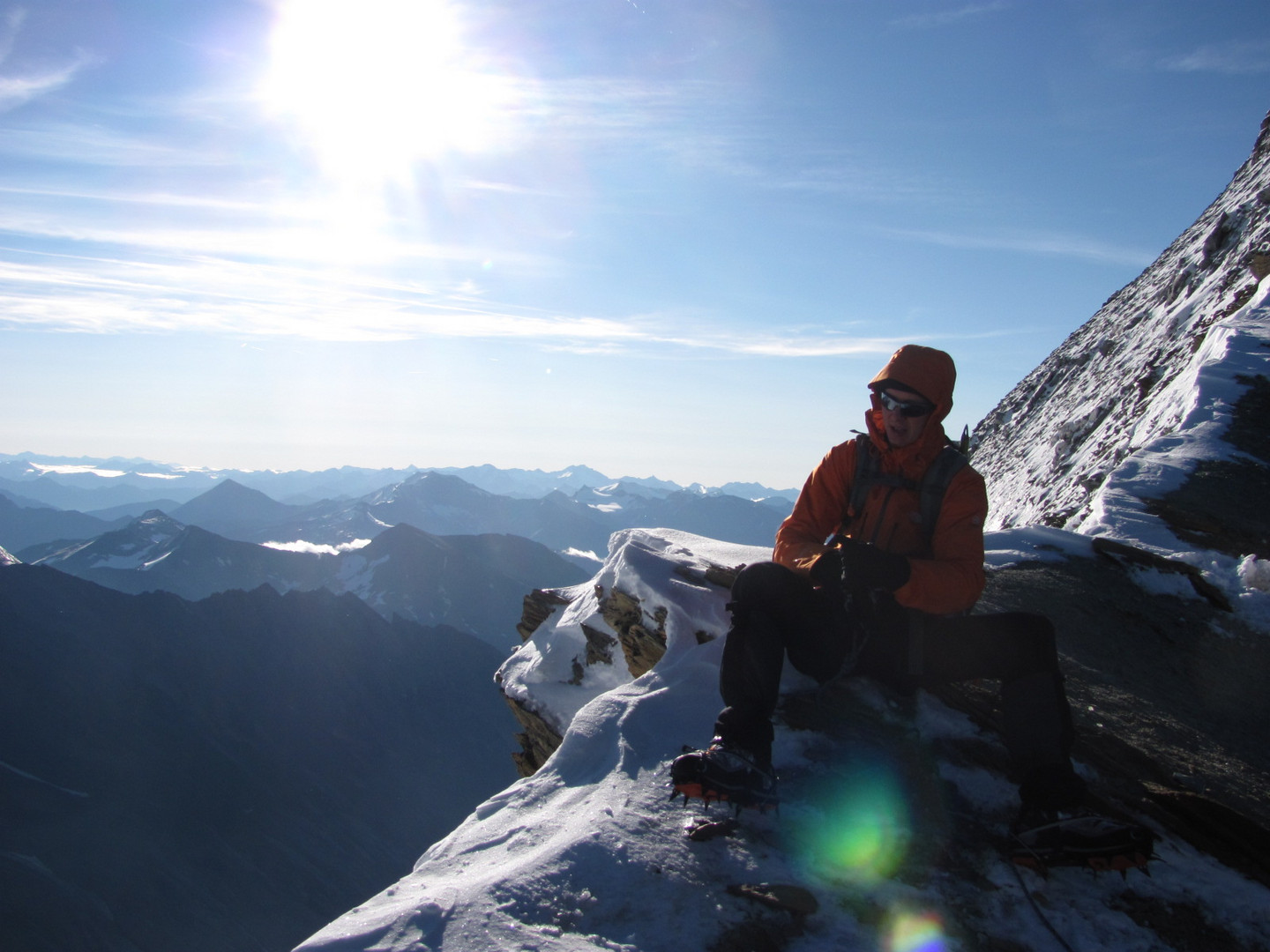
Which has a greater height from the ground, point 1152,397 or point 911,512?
point 1152,397

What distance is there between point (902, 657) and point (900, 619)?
1.07ft

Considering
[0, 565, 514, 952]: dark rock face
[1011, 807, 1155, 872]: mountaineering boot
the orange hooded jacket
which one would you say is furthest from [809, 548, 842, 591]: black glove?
[0, 565, 514, 952]: dark rock face

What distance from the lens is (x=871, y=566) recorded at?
485cm

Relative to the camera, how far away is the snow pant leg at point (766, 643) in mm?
4785

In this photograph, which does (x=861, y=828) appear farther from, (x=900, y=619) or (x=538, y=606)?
(x=538, y=606)

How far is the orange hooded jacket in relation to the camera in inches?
199

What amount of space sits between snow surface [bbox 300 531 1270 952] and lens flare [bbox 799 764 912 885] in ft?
0.17

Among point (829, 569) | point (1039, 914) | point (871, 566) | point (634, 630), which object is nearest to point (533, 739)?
point (634, 630)

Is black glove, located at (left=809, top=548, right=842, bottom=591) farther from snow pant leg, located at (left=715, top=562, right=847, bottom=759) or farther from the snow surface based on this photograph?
the snow surface

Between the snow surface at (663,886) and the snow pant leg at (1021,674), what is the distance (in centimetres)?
52

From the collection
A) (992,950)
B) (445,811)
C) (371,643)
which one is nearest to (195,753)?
(445,811)

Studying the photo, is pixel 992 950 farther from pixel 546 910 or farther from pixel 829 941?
pixel 546 910

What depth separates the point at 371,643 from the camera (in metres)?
176

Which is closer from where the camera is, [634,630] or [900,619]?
[900,619]
